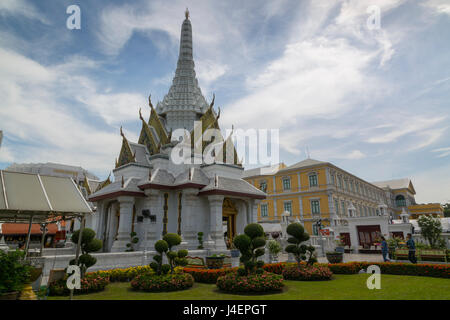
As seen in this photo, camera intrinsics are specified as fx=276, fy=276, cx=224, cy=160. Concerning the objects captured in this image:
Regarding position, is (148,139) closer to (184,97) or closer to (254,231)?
(184,97)

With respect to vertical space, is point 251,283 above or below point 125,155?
below

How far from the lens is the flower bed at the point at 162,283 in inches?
376

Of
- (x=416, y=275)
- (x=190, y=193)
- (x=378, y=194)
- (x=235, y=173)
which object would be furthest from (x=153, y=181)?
(x=378, y=194)

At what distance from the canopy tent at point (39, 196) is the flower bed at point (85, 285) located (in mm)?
1318

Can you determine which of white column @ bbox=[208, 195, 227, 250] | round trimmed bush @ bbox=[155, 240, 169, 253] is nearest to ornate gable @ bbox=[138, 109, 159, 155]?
white column @ bbox=[208, 195, 227, 250]

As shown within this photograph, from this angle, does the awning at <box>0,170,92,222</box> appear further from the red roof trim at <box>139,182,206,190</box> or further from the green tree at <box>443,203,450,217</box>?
the green tree at <box>443,203,450,217</box>

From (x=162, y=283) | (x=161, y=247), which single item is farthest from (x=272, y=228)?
(x=162, y=283)

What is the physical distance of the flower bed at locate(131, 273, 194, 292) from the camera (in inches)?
376

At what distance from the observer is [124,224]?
60.7 feet

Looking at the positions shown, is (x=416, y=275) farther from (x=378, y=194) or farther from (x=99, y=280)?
(x=378, y=194)

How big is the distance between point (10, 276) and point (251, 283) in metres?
6.62

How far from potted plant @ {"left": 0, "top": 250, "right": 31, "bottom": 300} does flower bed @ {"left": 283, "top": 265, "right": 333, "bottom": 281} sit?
926cm

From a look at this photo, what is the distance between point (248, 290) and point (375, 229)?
20794 millimetres

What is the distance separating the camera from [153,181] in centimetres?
1845
